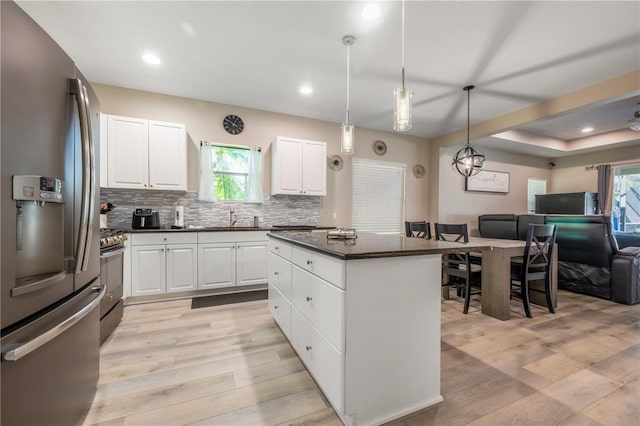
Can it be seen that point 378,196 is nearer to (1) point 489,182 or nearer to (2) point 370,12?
(1) point 489,182

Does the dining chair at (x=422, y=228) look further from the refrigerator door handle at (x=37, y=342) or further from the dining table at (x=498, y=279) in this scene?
the refrigerator door handle at (x=37, y=342)

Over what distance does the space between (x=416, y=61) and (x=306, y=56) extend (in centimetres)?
120

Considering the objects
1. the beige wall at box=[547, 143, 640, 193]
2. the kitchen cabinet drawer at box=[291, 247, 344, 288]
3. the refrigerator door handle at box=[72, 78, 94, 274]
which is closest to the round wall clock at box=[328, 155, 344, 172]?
the kitchen cabinet drawer at box=[291, 247, 344, 288]

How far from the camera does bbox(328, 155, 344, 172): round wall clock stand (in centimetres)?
480

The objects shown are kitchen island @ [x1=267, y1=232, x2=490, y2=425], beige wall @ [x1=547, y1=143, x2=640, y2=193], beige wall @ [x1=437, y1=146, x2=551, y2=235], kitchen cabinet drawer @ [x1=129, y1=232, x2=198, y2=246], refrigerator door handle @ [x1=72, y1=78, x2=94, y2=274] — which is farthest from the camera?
beige wall @ [x1=547, y1=143, x2=640, y2=193]

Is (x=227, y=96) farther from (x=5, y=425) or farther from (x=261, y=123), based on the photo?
→ (x=5, y=425)

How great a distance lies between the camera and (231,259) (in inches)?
142

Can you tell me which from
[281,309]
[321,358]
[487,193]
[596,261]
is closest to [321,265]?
[321,358]

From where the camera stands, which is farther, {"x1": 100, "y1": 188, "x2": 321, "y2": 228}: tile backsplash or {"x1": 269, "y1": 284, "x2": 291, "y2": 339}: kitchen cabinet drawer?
{"x1": 100, "y1": 188, "x2": 321, "y2": 228}: tile backsplash

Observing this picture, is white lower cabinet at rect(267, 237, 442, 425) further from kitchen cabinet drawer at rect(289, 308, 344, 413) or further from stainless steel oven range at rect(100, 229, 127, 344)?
stainless steel oven range at rect(100, 229, 127, 344)

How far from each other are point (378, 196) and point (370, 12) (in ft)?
11.4

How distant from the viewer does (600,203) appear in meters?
6.18

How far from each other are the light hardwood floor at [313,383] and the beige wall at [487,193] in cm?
317

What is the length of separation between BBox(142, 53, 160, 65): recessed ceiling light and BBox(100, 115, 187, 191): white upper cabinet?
775 millimetres
